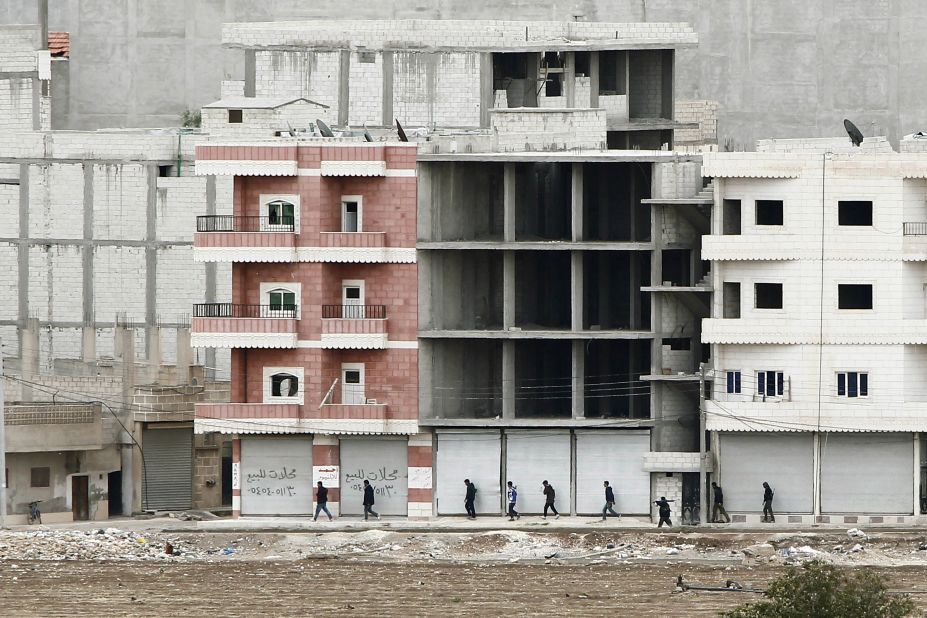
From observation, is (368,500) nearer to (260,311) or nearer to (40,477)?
(260,311)

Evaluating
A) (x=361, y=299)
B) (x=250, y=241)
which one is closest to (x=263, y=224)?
(x=250, y=241)

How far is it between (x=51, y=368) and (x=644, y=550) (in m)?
30.5

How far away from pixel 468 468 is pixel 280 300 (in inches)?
317

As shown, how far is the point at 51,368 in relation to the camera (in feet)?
310

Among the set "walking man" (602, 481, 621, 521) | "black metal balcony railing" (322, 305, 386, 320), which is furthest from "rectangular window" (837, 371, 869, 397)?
"black metal balcony railing" (322, 305, 386, 320)

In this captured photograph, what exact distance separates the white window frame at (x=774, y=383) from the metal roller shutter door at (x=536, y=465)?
641 centimetres

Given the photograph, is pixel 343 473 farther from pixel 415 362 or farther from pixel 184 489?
pixel 184 489

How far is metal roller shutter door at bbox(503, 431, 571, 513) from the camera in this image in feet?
264

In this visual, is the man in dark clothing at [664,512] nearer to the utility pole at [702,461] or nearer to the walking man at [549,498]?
the utility pole at [702,461]

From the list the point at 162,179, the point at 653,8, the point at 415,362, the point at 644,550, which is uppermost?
the point at 653,8

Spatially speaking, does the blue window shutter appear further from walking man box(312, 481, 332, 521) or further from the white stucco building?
walking man box(312, 481, 332, 521)

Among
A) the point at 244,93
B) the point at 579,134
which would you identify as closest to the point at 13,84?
the point at 244,93

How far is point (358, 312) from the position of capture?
79812 mm

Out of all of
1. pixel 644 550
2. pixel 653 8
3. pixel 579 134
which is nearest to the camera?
pixel 644 550
